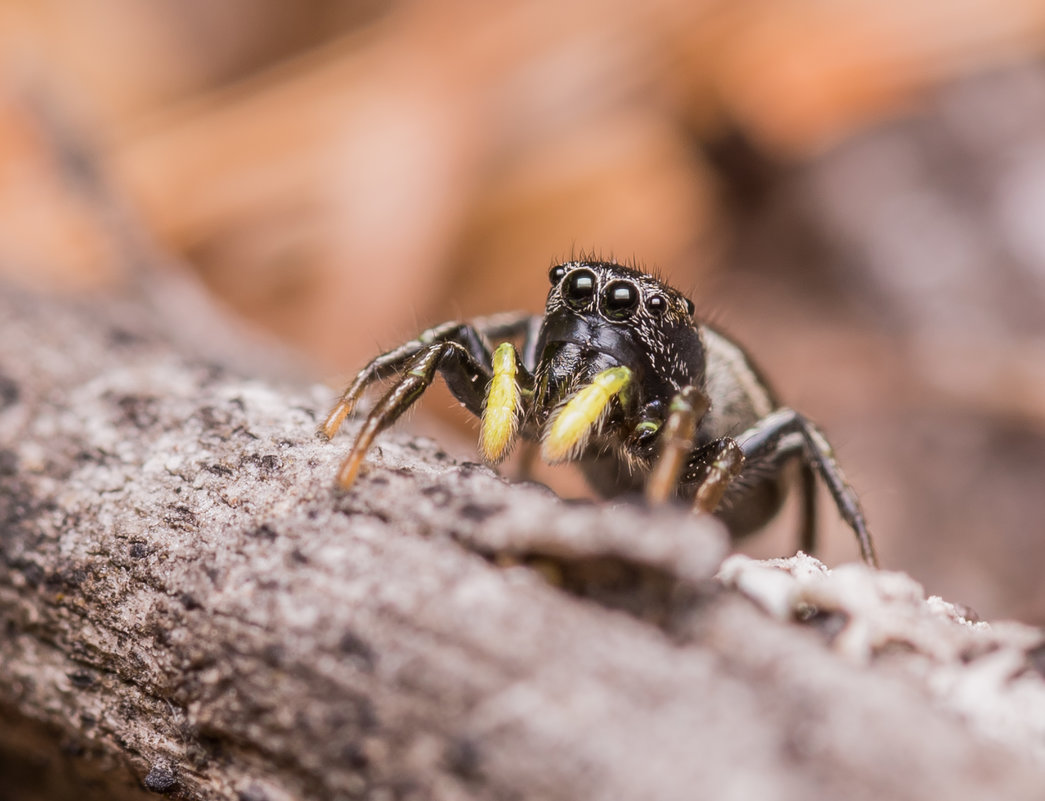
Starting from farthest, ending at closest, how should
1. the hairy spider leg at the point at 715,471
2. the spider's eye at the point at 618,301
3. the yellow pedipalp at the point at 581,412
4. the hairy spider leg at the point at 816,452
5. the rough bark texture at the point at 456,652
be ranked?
the hairy spider leg at the point at 816,452, the spider's eye at the point at 618,301, the yellow pedipalp at the point at 581,412, the hairy spider leg at the point at 715,471, the rough bark texture at the point at 456,652

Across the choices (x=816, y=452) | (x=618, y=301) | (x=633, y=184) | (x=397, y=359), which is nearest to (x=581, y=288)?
(x=618, y=301)

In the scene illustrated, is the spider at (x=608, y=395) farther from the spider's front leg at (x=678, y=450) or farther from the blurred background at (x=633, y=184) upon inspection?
the blurred background at (x=633, y=184)

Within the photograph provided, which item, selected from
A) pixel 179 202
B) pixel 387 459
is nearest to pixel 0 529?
pixel 387 459

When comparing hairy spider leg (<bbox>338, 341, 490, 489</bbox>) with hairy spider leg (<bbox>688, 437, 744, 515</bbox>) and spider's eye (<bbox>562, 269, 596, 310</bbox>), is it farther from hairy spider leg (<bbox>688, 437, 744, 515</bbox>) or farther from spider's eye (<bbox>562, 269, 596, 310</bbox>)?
hairy spider leg (<bbox>688, 437, 744, 515</bbox>)

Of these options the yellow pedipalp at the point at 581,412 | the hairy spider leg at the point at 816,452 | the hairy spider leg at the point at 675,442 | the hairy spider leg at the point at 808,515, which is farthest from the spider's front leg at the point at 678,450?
the hairy spider leg at the point at 808,515

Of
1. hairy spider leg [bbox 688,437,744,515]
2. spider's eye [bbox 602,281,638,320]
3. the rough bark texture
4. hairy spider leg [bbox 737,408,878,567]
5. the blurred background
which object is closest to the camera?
the rough bark texture

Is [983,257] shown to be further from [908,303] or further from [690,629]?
[690,629]

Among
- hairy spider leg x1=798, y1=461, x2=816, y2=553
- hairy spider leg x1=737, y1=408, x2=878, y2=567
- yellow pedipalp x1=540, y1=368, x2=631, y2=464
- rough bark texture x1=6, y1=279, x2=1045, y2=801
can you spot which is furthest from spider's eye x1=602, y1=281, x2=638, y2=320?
hairy spider leg x1=798, y1=461, x2=816, y2=553
